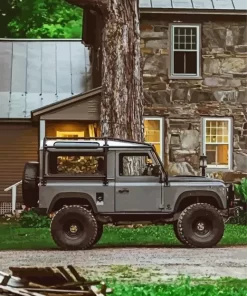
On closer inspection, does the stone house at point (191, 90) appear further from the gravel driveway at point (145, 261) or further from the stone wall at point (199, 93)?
the gravel driveway at point (145, 261)

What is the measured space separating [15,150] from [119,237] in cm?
946

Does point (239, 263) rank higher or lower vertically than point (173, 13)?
lower

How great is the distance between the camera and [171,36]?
20547mm

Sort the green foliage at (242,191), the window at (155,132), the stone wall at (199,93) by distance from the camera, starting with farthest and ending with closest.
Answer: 1. the window at (155,132)
2. the stone wall at (199,93)
3. the green foliage at (242,191)

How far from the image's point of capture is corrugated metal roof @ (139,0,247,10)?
20328mm

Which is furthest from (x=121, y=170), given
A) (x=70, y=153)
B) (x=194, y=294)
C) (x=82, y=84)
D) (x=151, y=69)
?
(x=82, y=84)

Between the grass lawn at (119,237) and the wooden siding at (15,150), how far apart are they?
21.0 feet

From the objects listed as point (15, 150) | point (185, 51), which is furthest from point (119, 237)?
point (15, 150)

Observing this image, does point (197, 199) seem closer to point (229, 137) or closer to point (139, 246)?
point (139, 246)

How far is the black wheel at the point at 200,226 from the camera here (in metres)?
13.2

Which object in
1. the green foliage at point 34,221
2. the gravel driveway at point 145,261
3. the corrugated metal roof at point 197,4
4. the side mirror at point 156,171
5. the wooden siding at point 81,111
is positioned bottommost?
the gravel driveway at point 145,261

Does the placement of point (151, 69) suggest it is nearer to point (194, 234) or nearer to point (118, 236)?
point (118, 236)

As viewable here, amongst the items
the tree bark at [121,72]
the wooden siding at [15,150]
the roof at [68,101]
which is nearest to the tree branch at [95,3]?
the tree bark at [121,72]

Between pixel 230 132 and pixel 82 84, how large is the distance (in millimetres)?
4838
